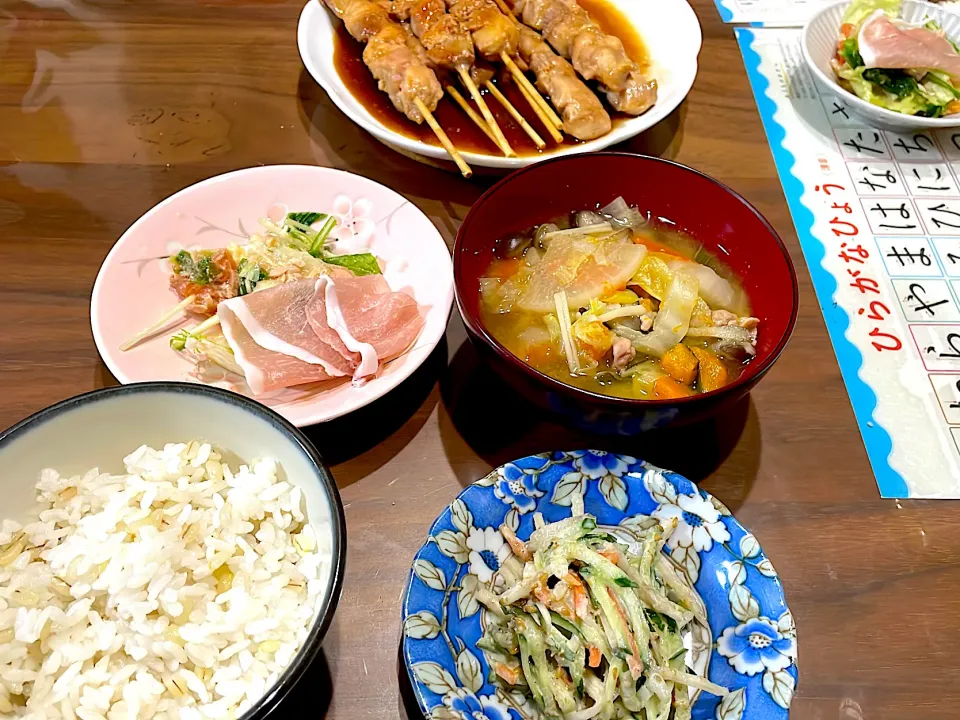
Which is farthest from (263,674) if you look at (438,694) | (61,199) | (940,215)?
(940,215)

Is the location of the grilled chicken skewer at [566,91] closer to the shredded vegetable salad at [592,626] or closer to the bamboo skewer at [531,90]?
the bamboo skewer at [531,90]

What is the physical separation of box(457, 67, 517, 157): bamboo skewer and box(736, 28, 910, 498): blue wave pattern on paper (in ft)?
2.87

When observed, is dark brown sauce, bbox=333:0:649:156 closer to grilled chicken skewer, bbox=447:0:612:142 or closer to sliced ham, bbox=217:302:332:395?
grilled chicken skewer, bbox=447:0:612:142

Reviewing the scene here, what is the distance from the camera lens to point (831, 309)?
1.94 m

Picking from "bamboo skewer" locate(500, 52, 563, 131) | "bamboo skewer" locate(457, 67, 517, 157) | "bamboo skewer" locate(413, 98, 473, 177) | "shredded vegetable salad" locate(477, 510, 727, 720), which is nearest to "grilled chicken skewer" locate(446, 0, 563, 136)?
"bamboo skewer" locate(500, 52, 563, 131)

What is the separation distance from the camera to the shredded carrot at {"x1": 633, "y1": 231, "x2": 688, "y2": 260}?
5.75 ft

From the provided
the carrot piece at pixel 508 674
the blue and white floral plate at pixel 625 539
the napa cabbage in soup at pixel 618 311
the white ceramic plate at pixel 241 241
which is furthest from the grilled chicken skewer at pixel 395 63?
the carrot piece at pixel 508 674

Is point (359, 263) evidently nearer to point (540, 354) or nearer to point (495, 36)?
point (540, 354)

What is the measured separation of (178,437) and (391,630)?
54 cm

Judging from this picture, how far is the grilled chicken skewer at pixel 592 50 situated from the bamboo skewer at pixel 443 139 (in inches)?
22.2

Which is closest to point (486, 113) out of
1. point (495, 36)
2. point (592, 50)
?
point (495, 36)

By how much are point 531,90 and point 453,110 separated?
0.25m

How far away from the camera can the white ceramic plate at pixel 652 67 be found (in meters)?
2.06

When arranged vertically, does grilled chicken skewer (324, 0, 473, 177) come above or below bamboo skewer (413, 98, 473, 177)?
above
